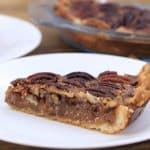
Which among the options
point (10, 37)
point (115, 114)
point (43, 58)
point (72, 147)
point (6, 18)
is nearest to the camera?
point (72, 147)

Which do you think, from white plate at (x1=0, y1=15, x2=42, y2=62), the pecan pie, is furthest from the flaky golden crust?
white plate at (x1=0, y1=15, x2=42, y2=62)

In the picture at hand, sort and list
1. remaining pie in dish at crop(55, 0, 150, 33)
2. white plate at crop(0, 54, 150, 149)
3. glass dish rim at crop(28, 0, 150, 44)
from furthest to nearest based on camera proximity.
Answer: remaining pie in dish at crop(55, 0, 150, 33)
glass dish rim at crop(28, 0, 150, 44)
white plate at crop(0, 54, 150, 149)

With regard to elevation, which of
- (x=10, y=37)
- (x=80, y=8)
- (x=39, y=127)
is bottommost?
(x=39, y=127)

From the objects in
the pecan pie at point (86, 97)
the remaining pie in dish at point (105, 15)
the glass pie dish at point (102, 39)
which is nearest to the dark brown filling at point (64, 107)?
the pecan pie at point (86, 97)

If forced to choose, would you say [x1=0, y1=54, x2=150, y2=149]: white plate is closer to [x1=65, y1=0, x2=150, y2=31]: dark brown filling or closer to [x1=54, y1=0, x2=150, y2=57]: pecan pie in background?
[x1=54, y1=0, x2=150, y2=57]: pecan pie in background

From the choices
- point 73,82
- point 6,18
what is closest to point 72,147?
point 73,82

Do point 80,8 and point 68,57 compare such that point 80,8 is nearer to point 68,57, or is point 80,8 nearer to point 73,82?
point 68,57

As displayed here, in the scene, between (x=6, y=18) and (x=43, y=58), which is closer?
(x=43, y=58)

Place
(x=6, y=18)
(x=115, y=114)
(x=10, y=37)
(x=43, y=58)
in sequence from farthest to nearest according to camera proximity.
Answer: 1. (x=6, y=18)
2. (x=10, y=37)
3. (x=43, y=58)
4. (x=115, y=114)
